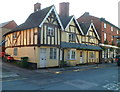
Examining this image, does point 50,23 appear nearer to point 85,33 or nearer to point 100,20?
point 85,33

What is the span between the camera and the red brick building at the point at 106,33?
3055 centimetres

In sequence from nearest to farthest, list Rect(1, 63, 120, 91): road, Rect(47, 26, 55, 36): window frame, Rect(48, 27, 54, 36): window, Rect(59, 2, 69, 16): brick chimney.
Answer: Rect(1, 63, 120, 91): road → Rect(47, 26, 55, 36): window frame → Rect(48, 27, 54, 36): window → Rect(59, 2, 69, 16): brick chimney

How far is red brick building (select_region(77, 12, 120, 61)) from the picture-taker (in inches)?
1203

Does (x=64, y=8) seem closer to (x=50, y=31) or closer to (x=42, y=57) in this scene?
(x=50, y=31)

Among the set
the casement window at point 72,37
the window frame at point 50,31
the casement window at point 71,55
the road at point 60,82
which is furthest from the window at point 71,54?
the road at point 60,82

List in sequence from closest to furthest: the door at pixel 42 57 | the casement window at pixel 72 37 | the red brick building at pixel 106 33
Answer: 1. the door at pixel 42 57
2. the casement window at pixel 72 37
3. the red brick building at pixel 106 33

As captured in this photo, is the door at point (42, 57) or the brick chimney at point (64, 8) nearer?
the door at point (42, 57)

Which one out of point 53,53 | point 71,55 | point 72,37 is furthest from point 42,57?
point 72,37

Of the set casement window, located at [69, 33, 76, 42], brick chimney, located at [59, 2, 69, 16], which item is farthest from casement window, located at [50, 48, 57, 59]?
brick chimney, located at [59, 2, 69, 16]

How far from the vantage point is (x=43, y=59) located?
60.6 feet

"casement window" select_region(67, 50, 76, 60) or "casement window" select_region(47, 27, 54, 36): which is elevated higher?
"casement window" select_region(47, 27, 54, 36)

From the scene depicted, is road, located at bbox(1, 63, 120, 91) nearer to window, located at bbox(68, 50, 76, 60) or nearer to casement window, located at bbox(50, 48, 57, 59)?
casement window, located at bbox(50, 48, 57, 59)

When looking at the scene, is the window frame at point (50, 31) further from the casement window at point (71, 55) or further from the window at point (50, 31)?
the casement window at point (71, 55)

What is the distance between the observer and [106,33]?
32.5m
